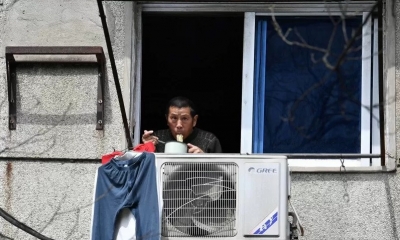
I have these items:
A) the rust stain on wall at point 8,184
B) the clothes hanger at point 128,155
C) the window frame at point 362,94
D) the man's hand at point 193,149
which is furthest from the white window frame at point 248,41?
the clothes hanger at point 128,155

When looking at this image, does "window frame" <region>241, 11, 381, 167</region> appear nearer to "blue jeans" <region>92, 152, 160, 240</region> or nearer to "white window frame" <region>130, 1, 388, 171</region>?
"white window frame" <region>130, 1, 388, 171</region>

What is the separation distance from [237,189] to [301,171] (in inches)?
42.5

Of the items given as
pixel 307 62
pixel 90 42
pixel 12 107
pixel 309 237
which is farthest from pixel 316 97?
pixel 12 107

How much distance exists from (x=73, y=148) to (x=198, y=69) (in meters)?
2.58

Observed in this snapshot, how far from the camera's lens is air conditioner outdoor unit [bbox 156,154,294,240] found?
724cm

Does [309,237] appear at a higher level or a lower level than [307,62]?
lower

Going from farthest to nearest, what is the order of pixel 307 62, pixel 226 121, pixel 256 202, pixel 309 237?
1. pixel 226 121
2. pixel 307 62
3. pixel 309 237
4. pixel 256 202

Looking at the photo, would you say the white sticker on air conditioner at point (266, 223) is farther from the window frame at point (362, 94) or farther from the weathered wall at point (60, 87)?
the weathered wall at point (60, 87)

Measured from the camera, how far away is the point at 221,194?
732cm

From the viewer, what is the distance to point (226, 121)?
428 inches

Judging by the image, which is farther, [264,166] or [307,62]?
[307,62]

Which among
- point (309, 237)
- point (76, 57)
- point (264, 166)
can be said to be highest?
point (76, 57)

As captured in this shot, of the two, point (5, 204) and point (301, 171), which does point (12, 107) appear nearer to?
point (5, 204)

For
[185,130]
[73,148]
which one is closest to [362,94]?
[185,130]
